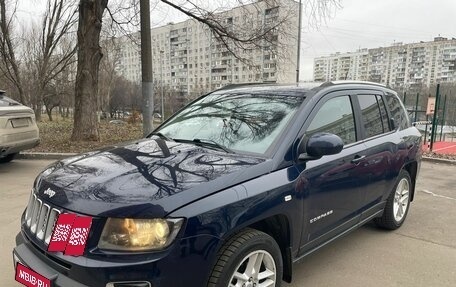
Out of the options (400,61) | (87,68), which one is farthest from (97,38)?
(400,61)

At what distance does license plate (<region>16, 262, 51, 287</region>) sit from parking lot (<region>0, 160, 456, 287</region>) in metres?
0.81

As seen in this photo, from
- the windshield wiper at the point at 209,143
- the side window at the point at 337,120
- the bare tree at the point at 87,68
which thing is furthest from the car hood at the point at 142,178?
the bare tree at the point at 87,68

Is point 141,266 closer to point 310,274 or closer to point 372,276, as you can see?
point 310,274

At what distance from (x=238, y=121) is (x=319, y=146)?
790mm

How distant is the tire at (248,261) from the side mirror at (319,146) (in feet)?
2.31

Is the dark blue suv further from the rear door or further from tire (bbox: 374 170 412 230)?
tire (bbox: 374 170 412 230)

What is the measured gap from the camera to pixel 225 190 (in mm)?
2373

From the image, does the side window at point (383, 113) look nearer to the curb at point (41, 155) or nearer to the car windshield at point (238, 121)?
the car windshield at point (238, 121)

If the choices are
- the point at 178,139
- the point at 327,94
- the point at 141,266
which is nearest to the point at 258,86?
the point at 327,94

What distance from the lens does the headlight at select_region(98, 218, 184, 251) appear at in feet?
6.91

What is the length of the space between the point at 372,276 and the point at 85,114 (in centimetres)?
904

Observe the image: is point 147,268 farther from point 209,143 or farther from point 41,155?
point 41,155

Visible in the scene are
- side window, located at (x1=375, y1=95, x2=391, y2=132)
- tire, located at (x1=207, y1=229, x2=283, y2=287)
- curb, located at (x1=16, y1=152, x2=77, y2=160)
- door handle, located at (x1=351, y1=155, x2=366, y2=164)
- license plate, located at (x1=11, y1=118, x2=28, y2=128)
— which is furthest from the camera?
curb, located at (x1=16, y1=152, x2=77, y2=160)

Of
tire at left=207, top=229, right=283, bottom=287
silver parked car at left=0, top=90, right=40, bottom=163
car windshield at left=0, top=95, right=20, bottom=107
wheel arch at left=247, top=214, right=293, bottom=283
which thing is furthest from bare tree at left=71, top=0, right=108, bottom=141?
tire at left=207, top=229, right=283, bottom=287
